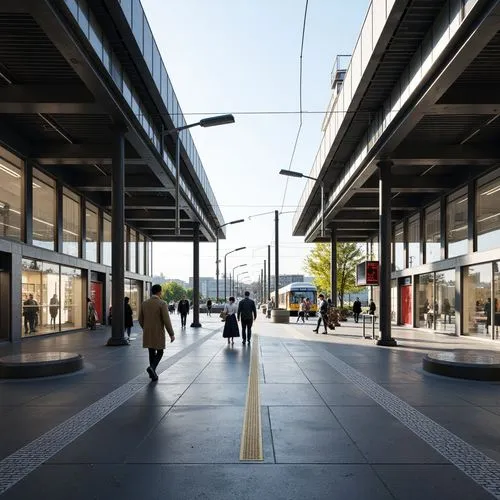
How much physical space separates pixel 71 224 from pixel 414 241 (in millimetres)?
17782

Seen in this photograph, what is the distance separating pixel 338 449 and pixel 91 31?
10.4 m

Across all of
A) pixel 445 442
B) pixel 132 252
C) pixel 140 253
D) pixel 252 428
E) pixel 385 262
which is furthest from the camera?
pixel 140 253

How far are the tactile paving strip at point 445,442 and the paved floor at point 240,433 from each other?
2cm

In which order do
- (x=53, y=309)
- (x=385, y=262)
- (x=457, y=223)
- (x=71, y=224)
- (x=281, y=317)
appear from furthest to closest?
(x=281, y=317), (x=71, y=224), (x=457, y=223), (x=53, y=309), (x=385, y=262)

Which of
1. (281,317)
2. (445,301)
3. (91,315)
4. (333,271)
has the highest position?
(333,271)

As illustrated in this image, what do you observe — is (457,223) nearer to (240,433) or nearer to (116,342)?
(116,342)

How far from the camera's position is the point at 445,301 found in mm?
24531

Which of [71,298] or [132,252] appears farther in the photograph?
[132,252]

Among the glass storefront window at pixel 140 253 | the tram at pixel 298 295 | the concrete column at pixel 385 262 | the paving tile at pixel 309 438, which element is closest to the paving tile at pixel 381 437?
the paving tile at pixel 309 438

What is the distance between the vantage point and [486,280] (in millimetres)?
20031

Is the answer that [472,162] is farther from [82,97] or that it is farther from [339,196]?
[82,97]

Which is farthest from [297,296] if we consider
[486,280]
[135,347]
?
[135,347]

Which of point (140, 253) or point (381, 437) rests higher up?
point (140, 253)

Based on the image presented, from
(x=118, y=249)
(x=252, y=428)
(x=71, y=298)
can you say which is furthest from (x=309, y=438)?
(x=71, y=298)
